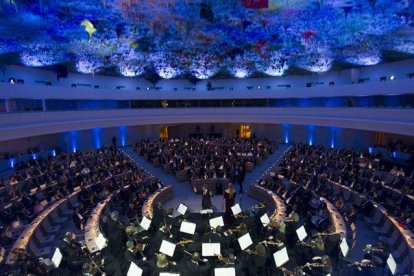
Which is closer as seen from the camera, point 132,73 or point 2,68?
point 2,68

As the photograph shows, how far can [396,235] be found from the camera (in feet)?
32.0

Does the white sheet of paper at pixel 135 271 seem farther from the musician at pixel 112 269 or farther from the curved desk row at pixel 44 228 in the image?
the curved desk row at pixel 44 228

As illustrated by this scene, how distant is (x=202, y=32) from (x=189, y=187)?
882 centimetres

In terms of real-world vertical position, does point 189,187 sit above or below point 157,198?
below

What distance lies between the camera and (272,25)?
14969 millimetres

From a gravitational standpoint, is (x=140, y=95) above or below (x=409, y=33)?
below

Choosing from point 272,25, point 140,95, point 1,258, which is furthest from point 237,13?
point 140,95

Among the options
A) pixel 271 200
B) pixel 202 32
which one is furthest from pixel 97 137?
pixel 271 200

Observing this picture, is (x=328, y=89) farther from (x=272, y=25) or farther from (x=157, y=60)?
(x=157, y=60)

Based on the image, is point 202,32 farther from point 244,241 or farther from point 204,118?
point 204,118

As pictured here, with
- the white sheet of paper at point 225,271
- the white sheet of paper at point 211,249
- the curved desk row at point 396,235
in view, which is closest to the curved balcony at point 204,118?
the curved desk row at point 396,235

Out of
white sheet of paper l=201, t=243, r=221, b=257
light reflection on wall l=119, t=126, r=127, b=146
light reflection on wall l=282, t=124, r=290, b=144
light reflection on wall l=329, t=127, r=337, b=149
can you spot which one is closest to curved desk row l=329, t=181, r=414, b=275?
white sheet of paper l=201, t=243, r=221, b=257

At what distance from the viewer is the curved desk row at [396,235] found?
8.01m

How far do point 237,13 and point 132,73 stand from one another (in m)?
16.4
